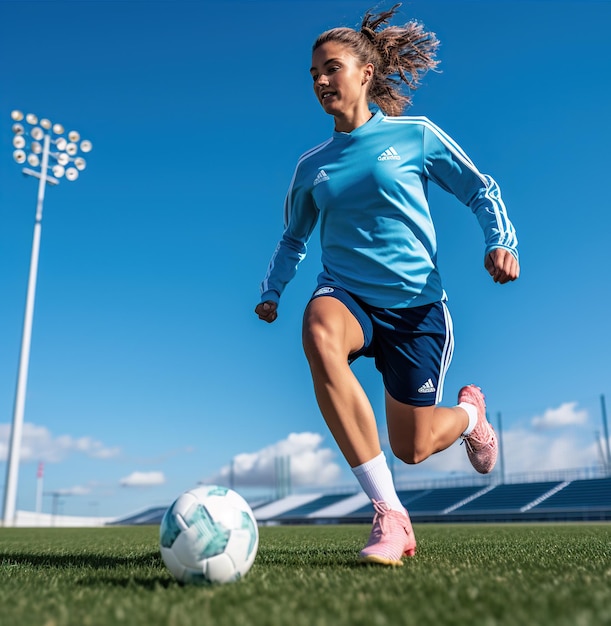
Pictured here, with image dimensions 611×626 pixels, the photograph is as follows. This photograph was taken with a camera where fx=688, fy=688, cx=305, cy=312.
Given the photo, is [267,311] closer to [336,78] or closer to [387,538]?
[336,78]

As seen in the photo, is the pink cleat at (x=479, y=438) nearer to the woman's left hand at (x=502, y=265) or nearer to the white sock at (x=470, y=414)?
the white sock at (x=470, y=414)

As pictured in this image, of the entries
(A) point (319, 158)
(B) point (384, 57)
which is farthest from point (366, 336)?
(B) point (384, 57)

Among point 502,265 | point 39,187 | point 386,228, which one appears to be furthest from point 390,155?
point 39,187

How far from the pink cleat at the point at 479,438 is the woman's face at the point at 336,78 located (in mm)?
2378

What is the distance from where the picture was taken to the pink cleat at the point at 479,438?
525 cm

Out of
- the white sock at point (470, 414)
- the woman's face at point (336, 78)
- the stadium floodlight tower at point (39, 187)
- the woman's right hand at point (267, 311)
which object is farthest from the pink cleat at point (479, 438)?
the stadium floodlight tower at point (39, 187)

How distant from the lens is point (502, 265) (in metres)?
3.73

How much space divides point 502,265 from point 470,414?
170 centimetres

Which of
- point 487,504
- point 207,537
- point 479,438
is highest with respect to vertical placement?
point 479,438

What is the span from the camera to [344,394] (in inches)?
139

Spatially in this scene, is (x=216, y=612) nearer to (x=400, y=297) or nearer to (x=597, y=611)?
(x=597, y=611)

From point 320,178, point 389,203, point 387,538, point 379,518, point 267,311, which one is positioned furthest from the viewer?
point 267,311

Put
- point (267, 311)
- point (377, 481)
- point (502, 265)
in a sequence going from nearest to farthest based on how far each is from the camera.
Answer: point (377, 481), point (502, 265), point (267, 311)

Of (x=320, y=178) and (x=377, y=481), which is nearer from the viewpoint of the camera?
(x=377, y=481)
